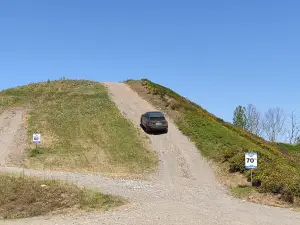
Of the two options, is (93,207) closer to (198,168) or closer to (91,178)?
(91,178)

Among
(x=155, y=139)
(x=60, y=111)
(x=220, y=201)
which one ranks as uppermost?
(x=60, y=111)

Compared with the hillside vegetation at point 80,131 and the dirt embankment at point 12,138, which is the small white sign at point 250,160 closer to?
the hillside vegetation at point 80,131

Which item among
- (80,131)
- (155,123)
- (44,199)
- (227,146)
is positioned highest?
(155,123)

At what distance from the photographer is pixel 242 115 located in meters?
96.8

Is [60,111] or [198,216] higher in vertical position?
[60,111]

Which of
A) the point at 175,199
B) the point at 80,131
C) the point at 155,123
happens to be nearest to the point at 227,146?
the point at 155,123

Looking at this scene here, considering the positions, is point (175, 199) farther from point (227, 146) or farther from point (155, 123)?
point (155, 123)

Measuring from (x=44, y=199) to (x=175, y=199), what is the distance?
19.4ft

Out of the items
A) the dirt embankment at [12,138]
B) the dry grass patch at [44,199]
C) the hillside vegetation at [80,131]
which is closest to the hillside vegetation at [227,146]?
the hillside vegetation at [80,131]

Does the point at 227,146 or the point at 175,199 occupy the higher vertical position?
the point at 227,146

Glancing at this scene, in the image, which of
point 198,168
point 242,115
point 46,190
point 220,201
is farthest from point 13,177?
point 242,115

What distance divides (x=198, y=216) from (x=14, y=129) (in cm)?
2826

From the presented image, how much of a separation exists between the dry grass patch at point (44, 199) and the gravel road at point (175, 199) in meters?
1.11

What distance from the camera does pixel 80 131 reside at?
38594 mm
